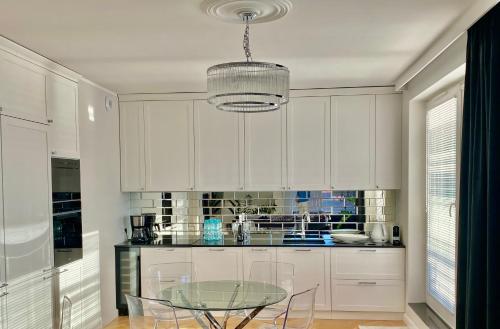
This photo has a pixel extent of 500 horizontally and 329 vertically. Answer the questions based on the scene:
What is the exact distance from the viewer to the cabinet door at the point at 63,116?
3.61 meters

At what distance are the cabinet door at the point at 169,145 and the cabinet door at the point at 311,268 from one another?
146 centimetres

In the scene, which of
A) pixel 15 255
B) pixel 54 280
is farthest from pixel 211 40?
pixel 54 280

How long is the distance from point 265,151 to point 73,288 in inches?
96.6

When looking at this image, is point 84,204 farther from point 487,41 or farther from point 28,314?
point 487,41

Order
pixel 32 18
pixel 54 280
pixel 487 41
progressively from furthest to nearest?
pixel 54 280
pixel 32 18
pixel 487 41

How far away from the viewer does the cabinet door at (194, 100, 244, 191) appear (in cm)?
492

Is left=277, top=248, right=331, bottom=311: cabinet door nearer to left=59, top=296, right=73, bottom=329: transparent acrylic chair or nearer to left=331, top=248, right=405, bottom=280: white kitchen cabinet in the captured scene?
left=331, top=248, right=405, bottom=280: white kitchen cabinet

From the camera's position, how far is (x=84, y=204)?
161 inches

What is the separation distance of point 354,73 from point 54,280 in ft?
10.9

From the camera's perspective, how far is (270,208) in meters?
5.23

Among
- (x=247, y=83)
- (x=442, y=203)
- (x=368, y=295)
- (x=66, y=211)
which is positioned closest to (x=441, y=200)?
(x=442, y=203)

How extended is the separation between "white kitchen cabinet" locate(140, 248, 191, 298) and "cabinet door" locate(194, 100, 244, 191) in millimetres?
810

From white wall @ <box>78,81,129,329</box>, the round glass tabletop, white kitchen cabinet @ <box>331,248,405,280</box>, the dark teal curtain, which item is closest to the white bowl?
white kitchen cabinet @ <box>331,248,405,280</box>

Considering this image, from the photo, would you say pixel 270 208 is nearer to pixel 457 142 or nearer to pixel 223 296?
pixel 223 296
